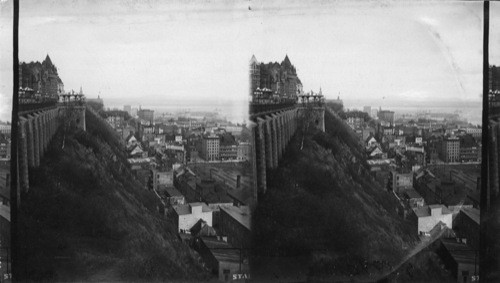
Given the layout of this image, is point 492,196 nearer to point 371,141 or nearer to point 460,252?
point 460,252

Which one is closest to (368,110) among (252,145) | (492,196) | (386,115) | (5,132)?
(386,115)

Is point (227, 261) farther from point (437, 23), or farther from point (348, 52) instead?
point (437, 23)

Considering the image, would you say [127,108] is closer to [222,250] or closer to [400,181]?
[222,250]

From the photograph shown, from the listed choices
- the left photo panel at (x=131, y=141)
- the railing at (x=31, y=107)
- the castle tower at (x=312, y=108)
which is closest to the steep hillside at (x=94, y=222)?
the left photo panel at (x=131, y=141)

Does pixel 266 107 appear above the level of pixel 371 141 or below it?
above

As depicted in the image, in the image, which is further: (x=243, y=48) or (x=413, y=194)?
(x=413, y=194)

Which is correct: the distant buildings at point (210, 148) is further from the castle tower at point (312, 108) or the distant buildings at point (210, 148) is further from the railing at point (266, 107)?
the castle tower at point (312, 108)

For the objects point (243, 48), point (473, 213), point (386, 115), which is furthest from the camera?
point (473, 213)

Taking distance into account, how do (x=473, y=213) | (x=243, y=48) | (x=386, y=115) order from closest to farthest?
(x=243, y=48)
(x=386, y=115)
(x=473, y=213)

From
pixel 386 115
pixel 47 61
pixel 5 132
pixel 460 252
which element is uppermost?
pixel 47 61
